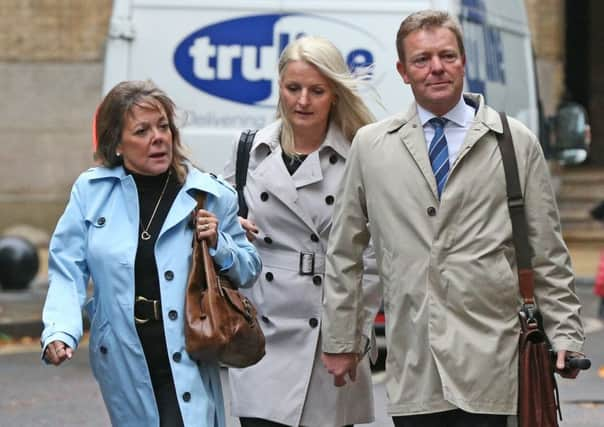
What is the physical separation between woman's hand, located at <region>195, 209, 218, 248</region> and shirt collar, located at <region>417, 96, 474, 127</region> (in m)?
0.67

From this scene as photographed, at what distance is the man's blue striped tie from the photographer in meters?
4.68

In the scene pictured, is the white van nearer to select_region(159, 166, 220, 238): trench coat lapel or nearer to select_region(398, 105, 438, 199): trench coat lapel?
select_region(159, 166, 220, 238): trench coat lapel

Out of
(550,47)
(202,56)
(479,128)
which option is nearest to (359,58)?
(202,56)

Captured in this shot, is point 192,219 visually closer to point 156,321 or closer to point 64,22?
point 156,321

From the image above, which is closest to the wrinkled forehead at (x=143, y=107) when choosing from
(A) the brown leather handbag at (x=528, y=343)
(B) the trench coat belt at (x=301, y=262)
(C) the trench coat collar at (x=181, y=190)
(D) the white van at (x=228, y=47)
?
(C) the trench coat collar at (x=181, y=190)

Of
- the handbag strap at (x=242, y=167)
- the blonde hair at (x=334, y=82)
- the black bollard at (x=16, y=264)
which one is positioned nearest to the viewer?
the blonde hair at (x=334, y=82)

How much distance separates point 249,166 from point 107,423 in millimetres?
3076

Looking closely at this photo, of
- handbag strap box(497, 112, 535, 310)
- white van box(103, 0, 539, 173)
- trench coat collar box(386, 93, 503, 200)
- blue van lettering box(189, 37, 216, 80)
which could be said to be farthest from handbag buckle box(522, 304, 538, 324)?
blue van lettering box(189, 37, 216, 80)

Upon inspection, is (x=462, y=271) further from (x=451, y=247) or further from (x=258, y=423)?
(x=258, y=423)

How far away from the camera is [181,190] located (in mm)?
4926

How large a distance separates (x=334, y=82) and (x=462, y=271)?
115 centimetres

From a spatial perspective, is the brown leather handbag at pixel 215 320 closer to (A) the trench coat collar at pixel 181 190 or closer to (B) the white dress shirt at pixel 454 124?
(A) the trench coat collar at pixel 181 190

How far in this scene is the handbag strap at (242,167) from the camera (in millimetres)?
5734

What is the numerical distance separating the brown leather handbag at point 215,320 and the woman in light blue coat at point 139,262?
4 cm
